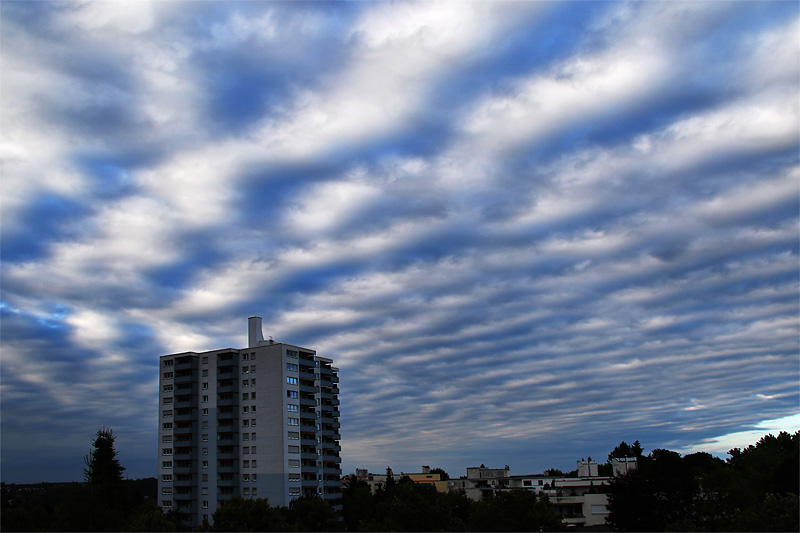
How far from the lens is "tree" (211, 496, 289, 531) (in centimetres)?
5431

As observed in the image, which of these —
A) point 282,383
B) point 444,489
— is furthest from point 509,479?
point 282,383

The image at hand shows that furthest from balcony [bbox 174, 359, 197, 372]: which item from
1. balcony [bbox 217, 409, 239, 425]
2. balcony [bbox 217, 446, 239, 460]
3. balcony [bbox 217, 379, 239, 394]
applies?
balcony [bbox 217, 446, 239, 460]

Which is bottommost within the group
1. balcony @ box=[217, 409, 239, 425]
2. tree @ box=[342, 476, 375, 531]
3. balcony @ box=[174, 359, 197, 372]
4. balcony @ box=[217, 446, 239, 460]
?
tree @ box=[342, 476, 375, 531]

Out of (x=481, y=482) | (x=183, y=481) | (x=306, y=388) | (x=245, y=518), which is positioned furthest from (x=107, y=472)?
(x=481, y=482)

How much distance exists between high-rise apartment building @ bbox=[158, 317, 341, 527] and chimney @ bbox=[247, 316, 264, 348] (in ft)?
0.61

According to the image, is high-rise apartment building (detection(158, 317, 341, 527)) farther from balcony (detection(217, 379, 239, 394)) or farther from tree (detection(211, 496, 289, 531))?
tree (detection(211, 496, 289, 531))

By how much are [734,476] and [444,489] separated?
8269cm

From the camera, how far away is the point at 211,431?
109 metres

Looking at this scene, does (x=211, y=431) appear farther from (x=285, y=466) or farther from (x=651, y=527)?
(x=651, y=527)

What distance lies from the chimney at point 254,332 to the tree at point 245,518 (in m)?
58.3

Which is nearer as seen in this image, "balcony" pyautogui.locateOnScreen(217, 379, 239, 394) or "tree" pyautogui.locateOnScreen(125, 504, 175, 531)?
"tree" pyautogui.locateOnScreen(125, 504, 175, 531)

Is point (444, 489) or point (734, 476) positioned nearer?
point (734, 476)

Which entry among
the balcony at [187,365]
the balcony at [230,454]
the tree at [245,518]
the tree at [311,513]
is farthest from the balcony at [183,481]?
the tree at [245,518]

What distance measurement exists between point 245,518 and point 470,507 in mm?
40234
